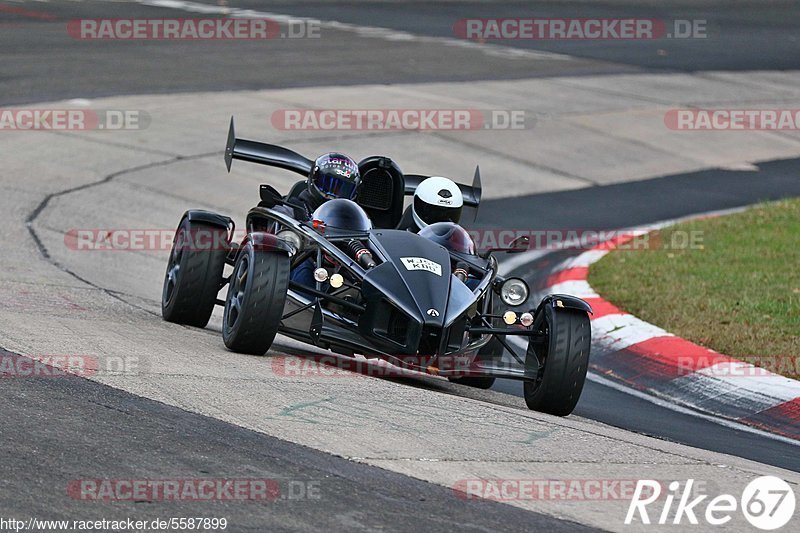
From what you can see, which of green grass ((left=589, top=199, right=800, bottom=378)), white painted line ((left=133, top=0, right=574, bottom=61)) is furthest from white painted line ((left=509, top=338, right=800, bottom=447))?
white painted line ((left=133, top=0, right=574, bottom=61))

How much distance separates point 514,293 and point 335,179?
167cm

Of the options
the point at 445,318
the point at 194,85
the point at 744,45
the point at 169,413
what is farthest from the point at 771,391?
the point at 744,45

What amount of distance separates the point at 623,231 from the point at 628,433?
24.9 feet

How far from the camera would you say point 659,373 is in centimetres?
910

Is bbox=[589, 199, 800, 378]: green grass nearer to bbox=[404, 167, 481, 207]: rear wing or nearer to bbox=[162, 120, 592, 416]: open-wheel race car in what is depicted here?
bbox=[404, 167, 481, 207]: rear wing

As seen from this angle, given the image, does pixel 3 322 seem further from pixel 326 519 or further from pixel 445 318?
pixel 326 519

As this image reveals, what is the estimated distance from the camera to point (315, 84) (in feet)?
66.3

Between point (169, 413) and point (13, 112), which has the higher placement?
point (13, 112)

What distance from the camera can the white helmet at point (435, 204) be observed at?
9.18 m

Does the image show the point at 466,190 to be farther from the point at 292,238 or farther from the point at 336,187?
the point at 292,238

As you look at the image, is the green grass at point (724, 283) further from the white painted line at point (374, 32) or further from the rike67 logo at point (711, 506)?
the white painted line at point (374, 32)


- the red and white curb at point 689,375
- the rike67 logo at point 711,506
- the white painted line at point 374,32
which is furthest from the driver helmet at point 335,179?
the white painted line at point 374,32

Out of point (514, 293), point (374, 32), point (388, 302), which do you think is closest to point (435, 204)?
point (514, 293)

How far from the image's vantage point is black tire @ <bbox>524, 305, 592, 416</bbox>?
747cm
